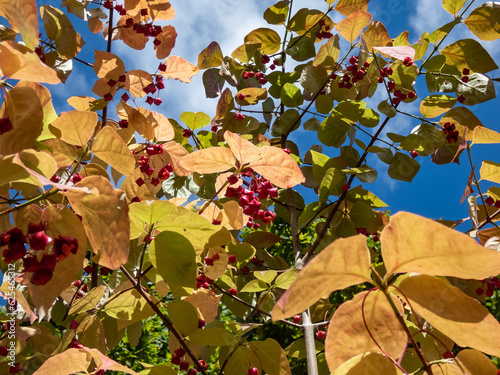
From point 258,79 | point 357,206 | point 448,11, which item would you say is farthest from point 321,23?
point 357,206

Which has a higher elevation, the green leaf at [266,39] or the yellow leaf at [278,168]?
the green leaf at [266,39]

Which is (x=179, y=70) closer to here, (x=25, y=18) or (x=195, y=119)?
(x=195, y=119)

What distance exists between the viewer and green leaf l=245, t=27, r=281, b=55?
2374 mm

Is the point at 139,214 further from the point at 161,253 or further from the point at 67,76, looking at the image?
the point at 67,76

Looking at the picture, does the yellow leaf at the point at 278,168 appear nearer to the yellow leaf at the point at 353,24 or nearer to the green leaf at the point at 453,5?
the yellow leaf at the point at 353,24

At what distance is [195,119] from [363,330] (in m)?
1.65

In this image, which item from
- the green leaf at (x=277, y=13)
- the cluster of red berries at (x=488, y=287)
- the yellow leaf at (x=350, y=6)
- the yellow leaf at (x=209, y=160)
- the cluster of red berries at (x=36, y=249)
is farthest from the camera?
the green leaf at (x=277, y=13)

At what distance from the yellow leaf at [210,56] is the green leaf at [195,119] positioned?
1.66ft

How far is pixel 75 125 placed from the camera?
3.33 ft

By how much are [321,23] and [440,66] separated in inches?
32.5

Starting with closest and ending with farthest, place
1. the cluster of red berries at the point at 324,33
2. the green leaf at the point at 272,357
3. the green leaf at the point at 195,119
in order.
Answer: the green leaf at the point at 272,357
the green leaf at the point at 195,119
the cluster of red berries at the point at 324,33

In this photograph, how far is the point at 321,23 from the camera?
2.45 metres

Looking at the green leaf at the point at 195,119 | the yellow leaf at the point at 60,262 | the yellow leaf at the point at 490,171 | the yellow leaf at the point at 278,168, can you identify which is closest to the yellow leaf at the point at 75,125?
the yellow leaf at the point at 60,262

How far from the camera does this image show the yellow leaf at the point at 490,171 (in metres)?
1.50
